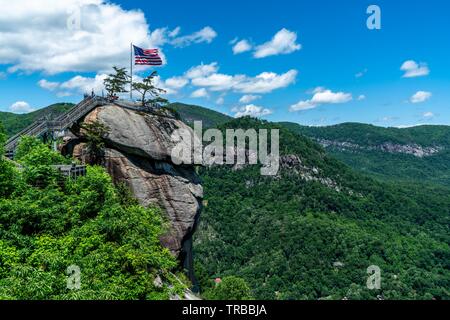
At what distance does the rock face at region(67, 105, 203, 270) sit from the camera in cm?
3212

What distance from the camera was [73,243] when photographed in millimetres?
19328

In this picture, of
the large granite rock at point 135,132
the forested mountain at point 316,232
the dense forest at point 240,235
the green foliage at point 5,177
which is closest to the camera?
the dense forest at point 240,235

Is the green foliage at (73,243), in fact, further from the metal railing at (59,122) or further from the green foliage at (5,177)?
the metal railing at (59,122)

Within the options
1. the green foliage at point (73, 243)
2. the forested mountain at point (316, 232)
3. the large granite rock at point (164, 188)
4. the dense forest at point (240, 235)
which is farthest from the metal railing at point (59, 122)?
the forested mountain at point (316, 232)

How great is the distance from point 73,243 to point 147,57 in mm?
22351

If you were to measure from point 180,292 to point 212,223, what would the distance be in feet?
395

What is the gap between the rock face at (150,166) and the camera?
105ft

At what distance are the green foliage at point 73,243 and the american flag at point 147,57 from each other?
44.6 feet

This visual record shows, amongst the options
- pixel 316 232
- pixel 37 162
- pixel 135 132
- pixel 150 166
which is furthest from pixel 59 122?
pixel 316 232

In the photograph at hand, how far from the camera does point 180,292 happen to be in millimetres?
21953

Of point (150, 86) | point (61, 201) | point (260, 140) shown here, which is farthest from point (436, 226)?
point (61, 201)

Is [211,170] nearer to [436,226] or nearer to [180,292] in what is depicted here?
[436,226]

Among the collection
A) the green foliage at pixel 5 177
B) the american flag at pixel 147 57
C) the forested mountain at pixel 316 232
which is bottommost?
the forested mountain at pixel 316 232
